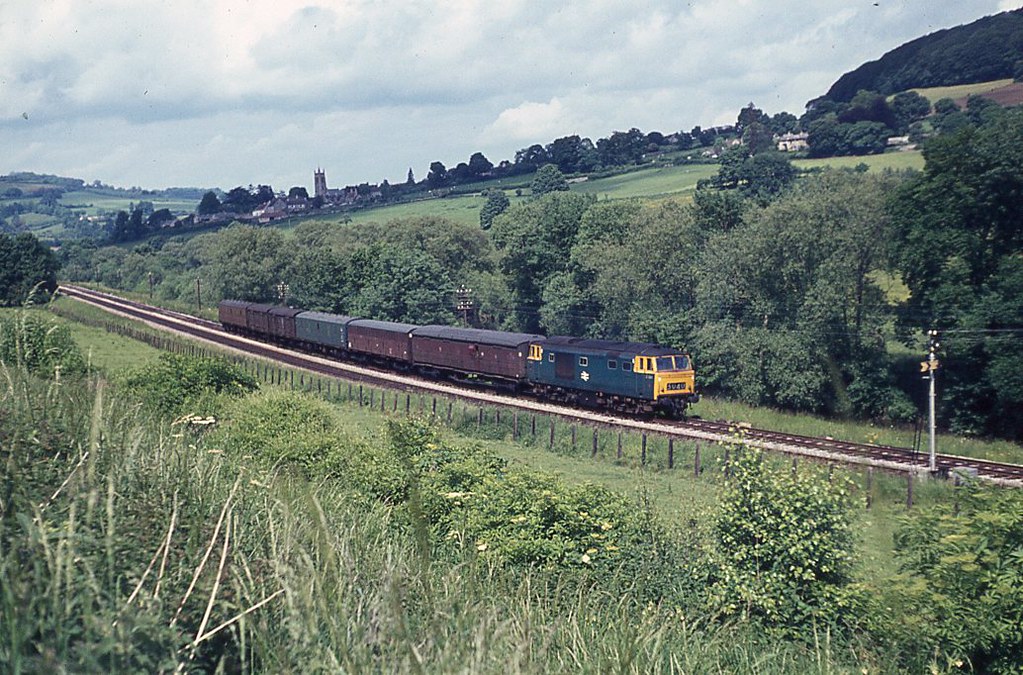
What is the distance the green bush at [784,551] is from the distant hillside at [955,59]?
356 feet

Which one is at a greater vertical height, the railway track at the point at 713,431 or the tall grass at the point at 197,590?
the tall grass at the point at 197,590

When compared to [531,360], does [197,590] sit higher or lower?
higher

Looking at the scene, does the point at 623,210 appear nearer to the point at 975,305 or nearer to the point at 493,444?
the point at 975,305

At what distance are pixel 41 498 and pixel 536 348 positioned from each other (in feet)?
114

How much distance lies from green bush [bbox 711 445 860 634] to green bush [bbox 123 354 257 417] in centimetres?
1371

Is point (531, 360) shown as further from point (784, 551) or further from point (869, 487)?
point (784, 551)

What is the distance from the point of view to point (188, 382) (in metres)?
26.1

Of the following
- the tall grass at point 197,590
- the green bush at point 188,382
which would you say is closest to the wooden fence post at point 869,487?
the tall grass at point 197,590

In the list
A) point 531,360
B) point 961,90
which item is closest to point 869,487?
point 531,360

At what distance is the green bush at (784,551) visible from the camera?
1373 cm

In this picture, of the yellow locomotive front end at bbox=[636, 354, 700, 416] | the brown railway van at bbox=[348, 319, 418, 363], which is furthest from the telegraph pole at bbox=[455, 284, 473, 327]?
the yellow locomotive front end at bbox=[636, 354, 700, 416]

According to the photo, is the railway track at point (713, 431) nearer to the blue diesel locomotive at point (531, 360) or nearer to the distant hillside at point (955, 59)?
the blue diesel locomotive at point (531, 360)

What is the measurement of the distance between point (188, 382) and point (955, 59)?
116 metres

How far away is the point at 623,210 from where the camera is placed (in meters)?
67.9
